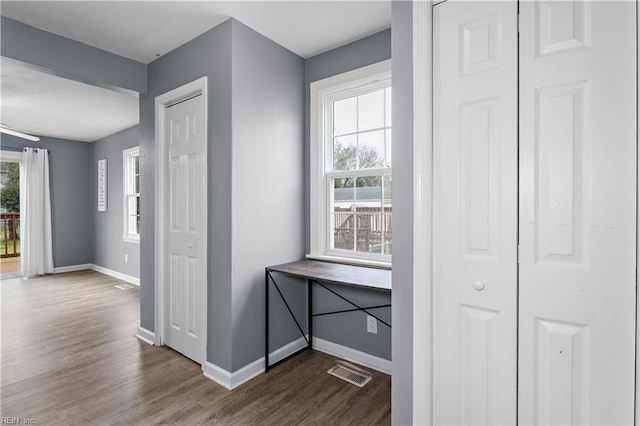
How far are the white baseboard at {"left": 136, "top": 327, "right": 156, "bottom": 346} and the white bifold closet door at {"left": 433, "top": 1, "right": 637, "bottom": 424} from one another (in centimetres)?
262

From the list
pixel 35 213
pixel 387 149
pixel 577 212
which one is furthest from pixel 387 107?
pixel 35 213

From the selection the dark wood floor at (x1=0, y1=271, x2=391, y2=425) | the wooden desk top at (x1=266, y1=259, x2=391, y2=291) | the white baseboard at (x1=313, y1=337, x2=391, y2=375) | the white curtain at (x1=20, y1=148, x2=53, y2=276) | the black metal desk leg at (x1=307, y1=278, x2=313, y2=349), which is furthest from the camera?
the white curtain at (x1=20, y1=148, x2=53, y2=276)

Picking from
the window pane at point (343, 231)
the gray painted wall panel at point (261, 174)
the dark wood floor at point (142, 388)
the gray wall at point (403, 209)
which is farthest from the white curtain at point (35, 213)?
the gray wall at point (403, 209)

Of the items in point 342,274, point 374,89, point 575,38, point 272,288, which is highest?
point 374,89

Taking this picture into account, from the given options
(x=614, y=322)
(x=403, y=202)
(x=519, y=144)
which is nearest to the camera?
(x=614, y=322)

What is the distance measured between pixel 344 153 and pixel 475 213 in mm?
1726

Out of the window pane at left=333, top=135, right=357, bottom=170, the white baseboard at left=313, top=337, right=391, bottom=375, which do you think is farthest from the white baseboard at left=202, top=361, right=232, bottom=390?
the window pane at left=333, top=135, right=357, bottom=170

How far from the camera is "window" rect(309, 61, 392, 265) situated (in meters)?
2.65

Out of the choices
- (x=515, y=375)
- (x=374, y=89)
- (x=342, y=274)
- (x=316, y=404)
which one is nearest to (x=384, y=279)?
(x=342, y=274)

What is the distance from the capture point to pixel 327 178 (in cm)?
294

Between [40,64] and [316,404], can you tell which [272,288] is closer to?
[316,404]

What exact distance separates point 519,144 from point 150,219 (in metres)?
2.94

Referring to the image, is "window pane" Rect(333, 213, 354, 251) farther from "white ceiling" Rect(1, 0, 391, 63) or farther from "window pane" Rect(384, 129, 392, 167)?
"white ceiling" Rect(1, 0, 391, 63)

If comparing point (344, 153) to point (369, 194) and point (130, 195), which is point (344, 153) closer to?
point (369, 194)
